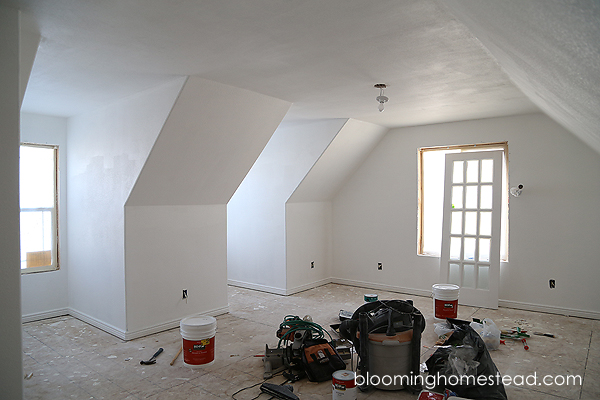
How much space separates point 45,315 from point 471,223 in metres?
5.63

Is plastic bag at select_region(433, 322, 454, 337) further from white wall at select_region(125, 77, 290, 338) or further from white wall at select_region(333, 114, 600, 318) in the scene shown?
white wall at select_region(125, 77, 290, 338)

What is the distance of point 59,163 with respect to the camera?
5266mm

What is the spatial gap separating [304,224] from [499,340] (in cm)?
334

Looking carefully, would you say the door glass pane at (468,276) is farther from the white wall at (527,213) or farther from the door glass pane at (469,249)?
the white wall at (527,213)

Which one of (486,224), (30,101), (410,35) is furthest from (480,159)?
(30,101)

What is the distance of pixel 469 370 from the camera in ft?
9.59

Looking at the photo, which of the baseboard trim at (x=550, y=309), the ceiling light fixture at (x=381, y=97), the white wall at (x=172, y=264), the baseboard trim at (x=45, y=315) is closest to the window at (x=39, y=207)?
the baseboard trim at (x=45, y=315)

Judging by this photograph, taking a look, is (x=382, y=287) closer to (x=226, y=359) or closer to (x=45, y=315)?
(x=226, y=359)

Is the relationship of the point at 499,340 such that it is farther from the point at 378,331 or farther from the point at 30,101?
the point at 30,101

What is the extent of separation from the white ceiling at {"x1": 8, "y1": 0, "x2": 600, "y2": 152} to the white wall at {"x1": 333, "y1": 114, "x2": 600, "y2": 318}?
92 cm

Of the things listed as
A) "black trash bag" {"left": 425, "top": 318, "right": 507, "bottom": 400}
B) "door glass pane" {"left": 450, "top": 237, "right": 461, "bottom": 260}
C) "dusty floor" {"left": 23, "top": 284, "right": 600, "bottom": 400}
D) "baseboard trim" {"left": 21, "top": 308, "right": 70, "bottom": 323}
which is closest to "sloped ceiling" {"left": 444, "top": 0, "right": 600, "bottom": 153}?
"black trash bag" {"left": 425, "top": 318, "right": 507, "bottom": 400}

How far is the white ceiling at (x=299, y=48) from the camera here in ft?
7.34

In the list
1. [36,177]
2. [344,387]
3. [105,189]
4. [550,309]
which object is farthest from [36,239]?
[550,309]

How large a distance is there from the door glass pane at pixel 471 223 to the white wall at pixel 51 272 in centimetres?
534
